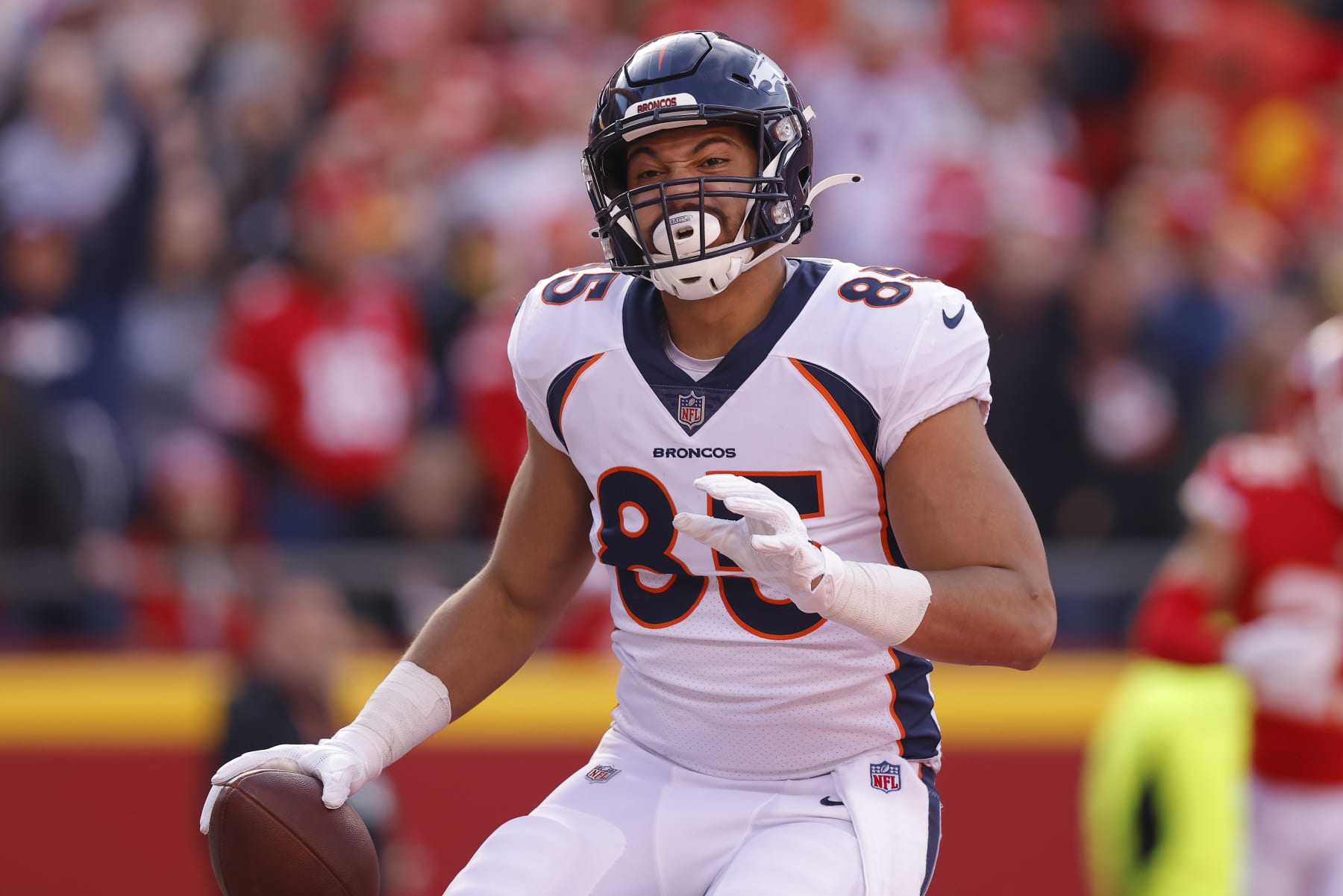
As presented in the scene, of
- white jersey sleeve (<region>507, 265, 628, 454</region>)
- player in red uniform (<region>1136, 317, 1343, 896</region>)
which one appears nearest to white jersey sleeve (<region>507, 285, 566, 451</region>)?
white jersey sleeve (<region>507, 265, 628, 454</region>)

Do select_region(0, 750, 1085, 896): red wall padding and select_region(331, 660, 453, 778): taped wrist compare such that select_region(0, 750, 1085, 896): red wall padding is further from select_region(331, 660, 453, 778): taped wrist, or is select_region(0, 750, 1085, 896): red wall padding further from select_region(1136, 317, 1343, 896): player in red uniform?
select_region(331, 660, 453, 778): taped wrist

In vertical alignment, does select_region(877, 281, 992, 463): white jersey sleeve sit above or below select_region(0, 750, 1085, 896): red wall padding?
above

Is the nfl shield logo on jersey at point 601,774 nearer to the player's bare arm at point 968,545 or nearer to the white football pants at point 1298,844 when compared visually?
the player's bare arm at point 968,545

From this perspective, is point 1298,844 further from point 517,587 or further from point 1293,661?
point 517,587

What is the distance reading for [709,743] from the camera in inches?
107

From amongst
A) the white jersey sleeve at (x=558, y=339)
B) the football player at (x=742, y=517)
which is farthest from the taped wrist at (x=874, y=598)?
Answer: the white jersey sleeve at (x=558, y=339)

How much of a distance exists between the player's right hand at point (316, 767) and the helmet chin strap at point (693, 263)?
86 cm

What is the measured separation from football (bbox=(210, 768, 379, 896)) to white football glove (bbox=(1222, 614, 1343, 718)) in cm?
256

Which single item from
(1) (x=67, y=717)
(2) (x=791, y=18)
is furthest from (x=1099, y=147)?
(1) (x=67, y=717)

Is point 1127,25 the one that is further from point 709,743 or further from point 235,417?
point 709,743

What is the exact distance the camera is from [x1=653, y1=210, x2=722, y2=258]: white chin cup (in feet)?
8.68

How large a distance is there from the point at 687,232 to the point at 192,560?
11.8ft

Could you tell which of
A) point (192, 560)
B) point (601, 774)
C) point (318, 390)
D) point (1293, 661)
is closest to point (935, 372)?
point (601, 774)

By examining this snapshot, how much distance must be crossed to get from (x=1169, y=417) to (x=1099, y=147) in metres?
2.28
